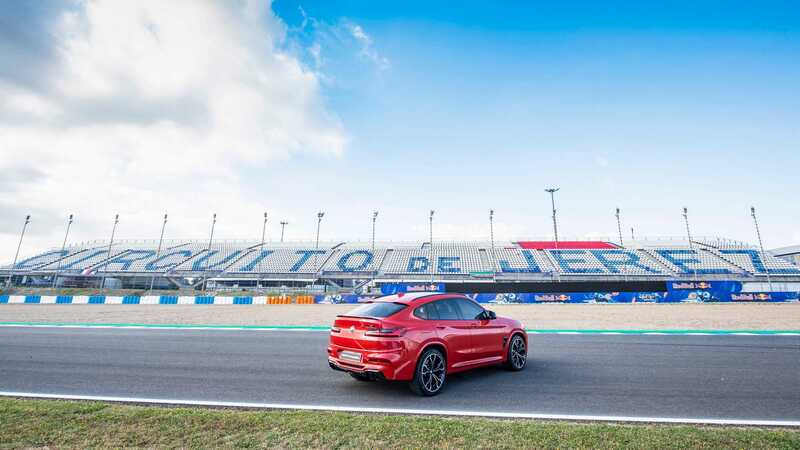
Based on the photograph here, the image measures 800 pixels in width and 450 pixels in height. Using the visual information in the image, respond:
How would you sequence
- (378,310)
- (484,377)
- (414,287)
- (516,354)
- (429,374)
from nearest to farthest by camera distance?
(429,374)
(378,310)
(484,377)
(516,354)
(414,287)

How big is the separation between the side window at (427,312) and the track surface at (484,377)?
119 cm

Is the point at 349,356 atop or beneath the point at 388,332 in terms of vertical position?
beneath

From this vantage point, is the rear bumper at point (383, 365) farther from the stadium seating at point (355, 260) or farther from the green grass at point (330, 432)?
the stadium seating at point (355, 260)

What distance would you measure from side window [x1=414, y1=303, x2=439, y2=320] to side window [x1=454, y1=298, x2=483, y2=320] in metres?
0.64

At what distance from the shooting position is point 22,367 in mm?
8242

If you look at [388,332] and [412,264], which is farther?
[412,264]

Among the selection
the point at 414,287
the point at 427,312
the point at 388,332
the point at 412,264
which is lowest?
the point at 388,332

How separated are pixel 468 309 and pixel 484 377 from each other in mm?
1332

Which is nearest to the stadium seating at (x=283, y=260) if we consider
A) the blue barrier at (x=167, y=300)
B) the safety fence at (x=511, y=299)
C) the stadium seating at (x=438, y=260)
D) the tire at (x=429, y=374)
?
the stadium seating at (x=438, y=260)

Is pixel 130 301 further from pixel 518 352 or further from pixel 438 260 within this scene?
pixel 438 260

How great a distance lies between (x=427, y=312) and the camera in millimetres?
6457

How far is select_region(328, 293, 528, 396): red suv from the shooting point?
5746mm

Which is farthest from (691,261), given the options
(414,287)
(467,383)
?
(467,383)

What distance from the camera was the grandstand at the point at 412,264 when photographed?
50469mm
